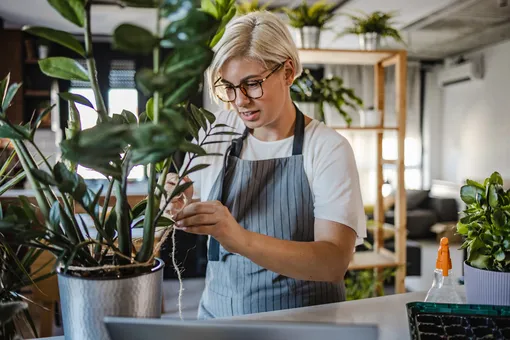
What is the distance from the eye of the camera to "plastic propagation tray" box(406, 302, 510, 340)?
0.77 meters

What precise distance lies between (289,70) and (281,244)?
0.49 meters

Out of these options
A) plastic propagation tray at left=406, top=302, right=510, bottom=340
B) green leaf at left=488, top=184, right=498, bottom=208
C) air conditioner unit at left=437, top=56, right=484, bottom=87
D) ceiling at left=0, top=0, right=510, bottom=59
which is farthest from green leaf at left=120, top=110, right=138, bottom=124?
air conditioner unit at left=437, top=56, right=484, bottom=87

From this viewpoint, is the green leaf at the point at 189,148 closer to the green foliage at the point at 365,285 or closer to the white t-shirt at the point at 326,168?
the white t-shirt at the point at 326,168

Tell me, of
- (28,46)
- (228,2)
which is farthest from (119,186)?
(28,46)

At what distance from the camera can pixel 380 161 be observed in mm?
3236

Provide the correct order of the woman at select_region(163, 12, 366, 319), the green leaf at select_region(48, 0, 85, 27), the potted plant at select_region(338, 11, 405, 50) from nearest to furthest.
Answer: the green leaf at select_region(48, 0, 85, 27), the woman at select_region(163, 12, 366, 319), the potted plant at select_region(338, 11, 405, 50)

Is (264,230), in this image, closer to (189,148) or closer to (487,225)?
(487,225)

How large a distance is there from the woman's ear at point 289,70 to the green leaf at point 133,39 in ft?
2.65

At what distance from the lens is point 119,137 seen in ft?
1.65

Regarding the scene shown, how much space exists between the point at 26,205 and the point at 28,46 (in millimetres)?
6563

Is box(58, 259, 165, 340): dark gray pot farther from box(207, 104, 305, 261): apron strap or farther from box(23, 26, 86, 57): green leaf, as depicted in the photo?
box(207, 104, 305, 261): apron strap

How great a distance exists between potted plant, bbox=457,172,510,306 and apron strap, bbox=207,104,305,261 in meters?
0.51

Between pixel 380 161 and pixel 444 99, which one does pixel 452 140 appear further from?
pixel 380 161

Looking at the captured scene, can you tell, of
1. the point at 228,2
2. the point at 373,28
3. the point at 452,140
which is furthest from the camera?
the point at 452,140
